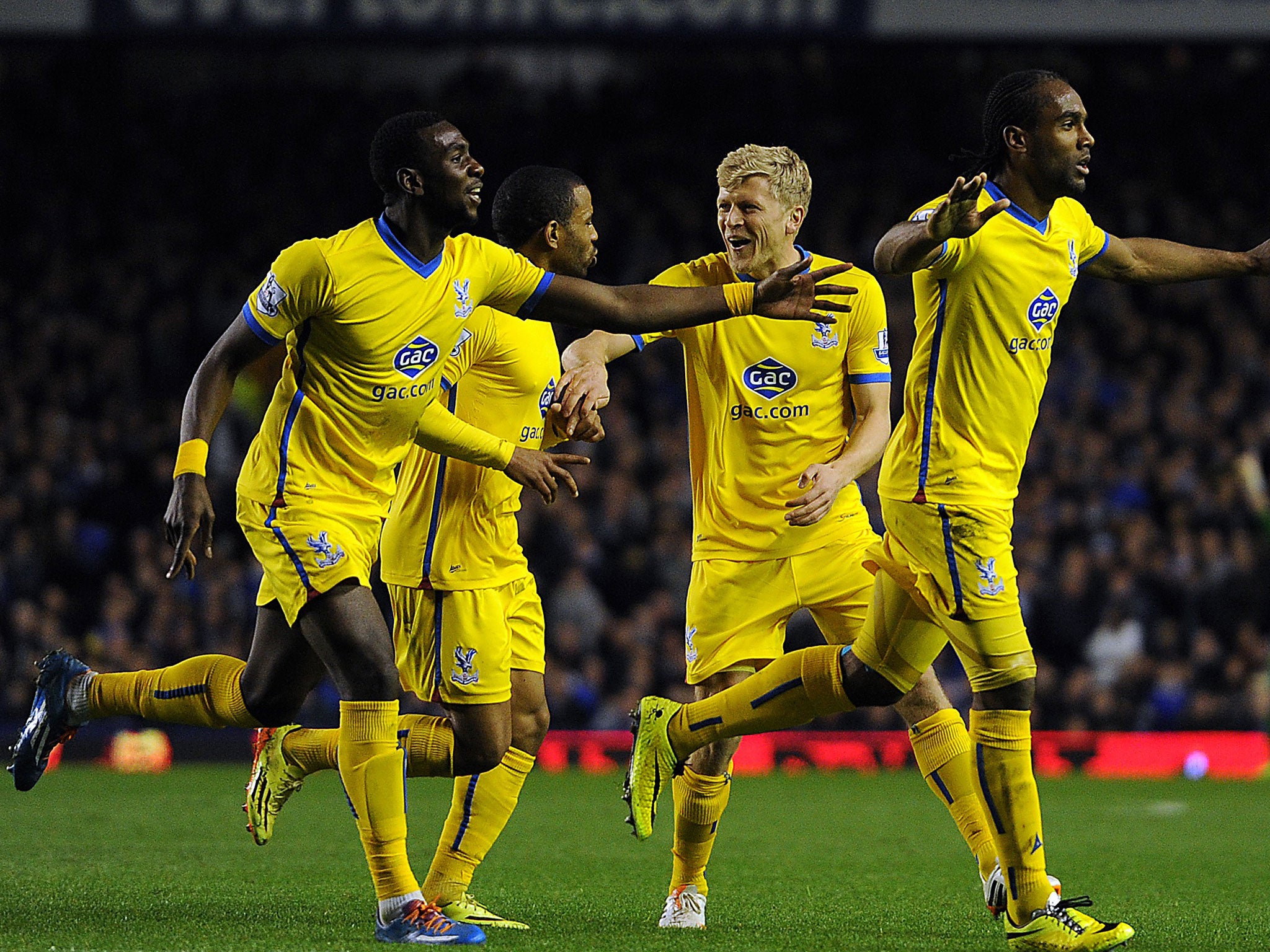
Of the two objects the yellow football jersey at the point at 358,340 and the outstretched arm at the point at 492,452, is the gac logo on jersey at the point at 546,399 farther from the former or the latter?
the yellow football jersey at the point at 358,340

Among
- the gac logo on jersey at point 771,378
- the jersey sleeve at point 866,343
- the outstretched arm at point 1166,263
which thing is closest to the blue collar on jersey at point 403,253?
the gac logo on jersey at point 771,378

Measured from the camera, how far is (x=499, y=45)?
1380 centimetres

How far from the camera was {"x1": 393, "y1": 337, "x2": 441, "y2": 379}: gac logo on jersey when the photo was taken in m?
5.04

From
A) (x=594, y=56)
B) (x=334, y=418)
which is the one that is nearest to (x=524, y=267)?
(x=334, y=418)

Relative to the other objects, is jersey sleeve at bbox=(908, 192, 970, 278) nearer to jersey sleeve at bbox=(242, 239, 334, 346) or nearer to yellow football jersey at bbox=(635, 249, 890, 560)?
yellow football jersey at bbox=(635, 249, 890, 560)

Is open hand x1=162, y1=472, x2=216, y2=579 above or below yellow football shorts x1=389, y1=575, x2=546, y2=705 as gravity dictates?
above

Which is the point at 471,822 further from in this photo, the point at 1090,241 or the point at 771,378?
the point at 1090,241

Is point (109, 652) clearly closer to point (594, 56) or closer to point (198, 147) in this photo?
point (198, 147)

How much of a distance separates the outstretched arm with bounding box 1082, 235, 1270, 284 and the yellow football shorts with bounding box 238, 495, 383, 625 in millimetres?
2426

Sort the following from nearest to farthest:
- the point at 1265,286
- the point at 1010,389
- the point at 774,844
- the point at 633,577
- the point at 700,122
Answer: the point at 1010,389
the point at 774,844
the point at 633,577
the point at 1265,286
the point at 700,122

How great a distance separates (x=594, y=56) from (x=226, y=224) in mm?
4851

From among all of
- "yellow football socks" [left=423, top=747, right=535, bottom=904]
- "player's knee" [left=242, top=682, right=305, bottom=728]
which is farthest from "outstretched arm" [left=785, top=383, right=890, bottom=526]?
"player's knee" [left=242, top=682, right=305, bottom=728]

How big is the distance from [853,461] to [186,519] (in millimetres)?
2149

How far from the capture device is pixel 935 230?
4.53m
